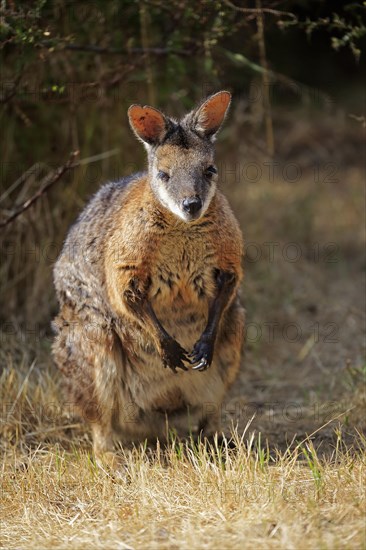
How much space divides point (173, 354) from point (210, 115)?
1.28 metres

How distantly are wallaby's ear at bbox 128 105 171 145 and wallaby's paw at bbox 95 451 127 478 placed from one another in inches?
67.8

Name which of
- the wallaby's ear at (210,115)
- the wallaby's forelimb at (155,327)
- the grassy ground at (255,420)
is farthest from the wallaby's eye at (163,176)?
the grassy ground at (255,420)

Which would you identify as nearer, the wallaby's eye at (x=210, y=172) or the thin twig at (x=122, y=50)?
the wallaby's eye at (x=210, y=172)

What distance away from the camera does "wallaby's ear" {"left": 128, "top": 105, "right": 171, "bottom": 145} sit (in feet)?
14.7

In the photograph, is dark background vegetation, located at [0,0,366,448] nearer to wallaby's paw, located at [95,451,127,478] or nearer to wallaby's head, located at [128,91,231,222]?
wallaby's head, located at [128,91,231,222]

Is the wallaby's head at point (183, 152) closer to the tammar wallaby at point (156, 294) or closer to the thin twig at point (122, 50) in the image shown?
the tammar wallaby at point (156, 294)

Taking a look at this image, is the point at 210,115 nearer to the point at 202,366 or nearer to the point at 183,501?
the point at 202,366

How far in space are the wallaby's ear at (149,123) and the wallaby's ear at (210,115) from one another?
16 cm

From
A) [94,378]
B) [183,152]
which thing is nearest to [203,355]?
[94,378]

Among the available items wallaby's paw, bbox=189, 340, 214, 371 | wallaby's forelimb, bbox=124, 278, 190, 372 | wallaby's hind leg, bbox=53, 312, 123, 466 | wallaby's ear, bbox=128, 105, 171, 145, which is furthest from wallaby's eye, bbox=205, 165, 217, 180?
wallaby's hind leg, bbox=53, 312, 123, 466

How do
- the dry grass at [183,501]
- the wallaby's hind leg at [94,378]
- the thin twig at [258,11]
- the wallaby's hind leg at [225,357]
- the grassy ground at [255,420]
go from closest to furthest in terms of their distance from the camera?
the dry grass at [183,501]
the grassy ground at [255,420]
the wallaby's hind leg at [94,378]
the wallaby's hind leg at [225,357]
the thin twig at [258,11]

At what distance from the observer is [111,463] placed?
15.5ft

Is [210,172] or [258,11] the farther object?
[258,11]

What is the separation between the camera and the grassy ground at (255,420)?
355cm
